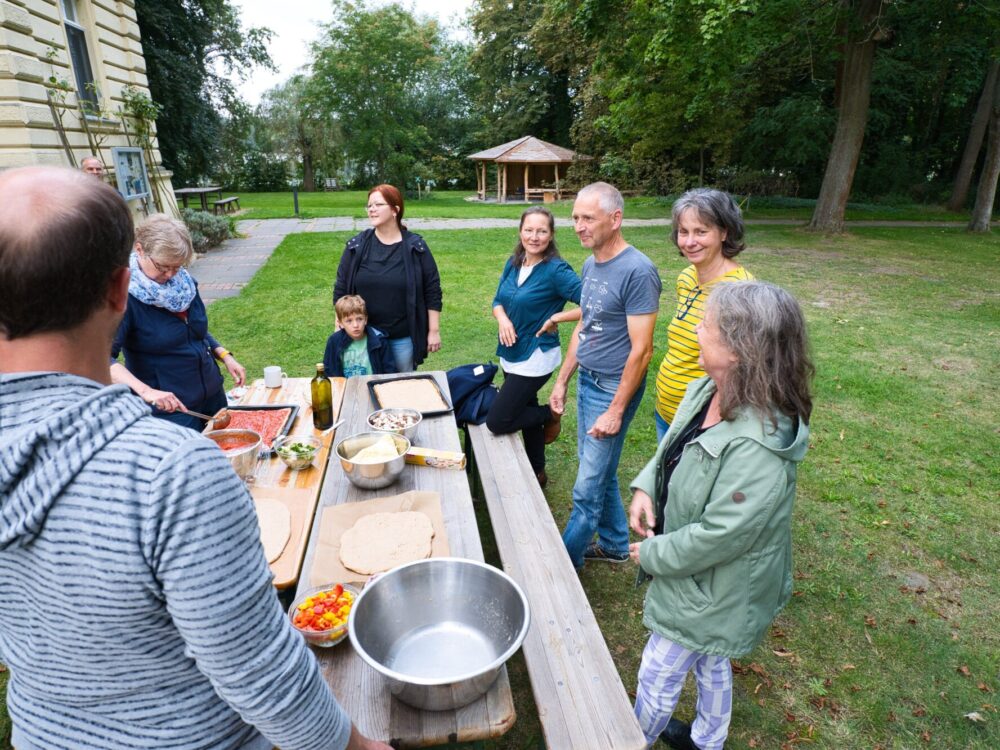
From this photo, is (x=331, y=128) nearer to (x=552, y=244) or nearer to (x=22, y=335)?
(x=552, y=244)

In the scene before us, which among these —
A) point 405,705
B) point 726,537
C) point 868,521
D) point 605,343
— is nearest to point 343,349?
point 605,343

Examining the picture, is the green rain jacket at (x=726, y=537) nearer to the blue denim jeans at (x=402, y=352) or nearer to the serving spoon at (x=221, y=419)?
the serving spoon at (x=221, y=419)

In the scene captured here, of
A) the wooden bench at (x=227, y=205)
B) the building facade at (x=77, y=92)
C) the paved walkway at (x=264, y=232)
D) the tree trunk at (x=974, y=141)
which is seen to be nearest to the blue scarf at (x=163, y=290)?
the paved walkway at (x=264, y=232)

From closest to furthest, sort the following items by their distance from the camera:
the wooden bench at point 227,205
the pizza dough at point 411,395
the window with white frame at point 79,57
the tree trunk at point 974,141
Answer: the pizza dough at point 411,395 → the window with white frame at point 79,57 → the tree trunk at point 974,141 → the wooden bench at point 227,205

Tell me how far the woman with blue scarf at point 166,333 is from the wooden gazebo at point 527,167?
26427 mm

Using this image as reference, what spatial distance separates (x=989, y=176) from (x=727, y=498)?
19.5 m

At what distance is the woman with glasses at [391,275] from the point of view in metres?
4.03

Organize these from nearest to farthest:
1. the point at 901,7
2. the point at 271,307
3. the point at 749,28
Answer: the point at 271,307
the point at 749,28
the point at 901,7

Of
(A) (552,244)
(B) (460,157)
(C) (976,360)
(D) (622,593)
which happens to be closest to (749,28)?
(C) (976,360)

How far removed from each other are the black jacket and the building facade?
6.41m

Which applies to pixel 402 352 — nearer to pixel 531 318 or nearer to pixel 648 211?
pixel 531 318

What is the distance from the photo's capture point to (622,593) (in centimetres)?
338

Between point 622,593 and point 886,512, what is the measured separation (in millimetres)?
2191

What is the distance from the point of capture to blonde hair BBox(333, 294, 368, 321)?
12.8ft
